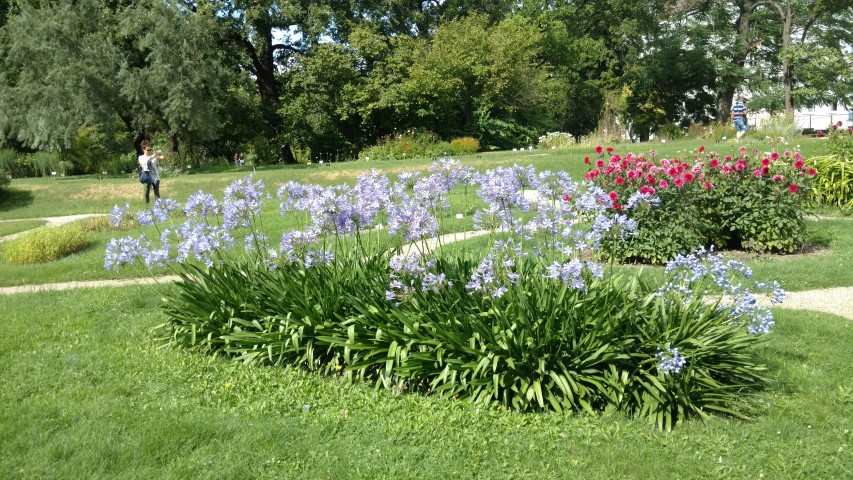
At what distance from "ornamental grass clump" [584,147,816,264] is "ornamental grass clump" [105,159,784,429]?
10.5ft

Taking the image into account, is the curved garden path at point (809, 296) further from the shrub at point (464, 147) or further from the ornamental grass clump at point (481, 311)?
the shrub at point (464, 147)

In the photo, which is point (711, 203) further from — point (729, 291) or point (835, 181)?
point (835, 181)

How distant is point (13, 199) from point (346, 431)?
1875cm

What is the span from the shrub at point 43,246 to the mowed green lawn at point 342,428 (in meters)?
5.60

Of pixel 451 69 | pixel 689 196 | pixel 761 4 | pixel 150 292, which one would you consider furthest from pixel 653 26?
pixel 150 292

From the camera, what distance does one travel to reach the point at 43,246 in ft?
35.1

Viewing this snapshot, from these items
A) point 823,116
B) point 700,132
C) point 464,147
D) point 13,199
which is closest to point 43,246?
point 13,199

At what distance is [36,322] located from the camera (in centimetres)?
646

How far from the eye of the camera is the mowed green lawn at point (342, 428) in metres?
3.53

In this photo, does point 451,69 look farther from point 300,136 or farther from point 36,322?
point 36,322

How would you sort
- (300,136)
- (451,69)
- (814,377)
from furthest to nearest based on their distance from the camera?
(300,136) → (451,69) → (814,377)

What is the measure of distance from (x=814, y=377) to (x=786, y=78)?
31740 millimetres

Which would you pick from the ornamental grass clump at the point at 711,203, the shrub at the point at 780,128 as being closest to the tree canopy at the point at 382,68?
the shrub at the point at 780,128

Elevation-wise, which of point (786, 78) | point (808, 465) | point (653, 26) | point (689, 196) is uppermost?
point (653, 26)
